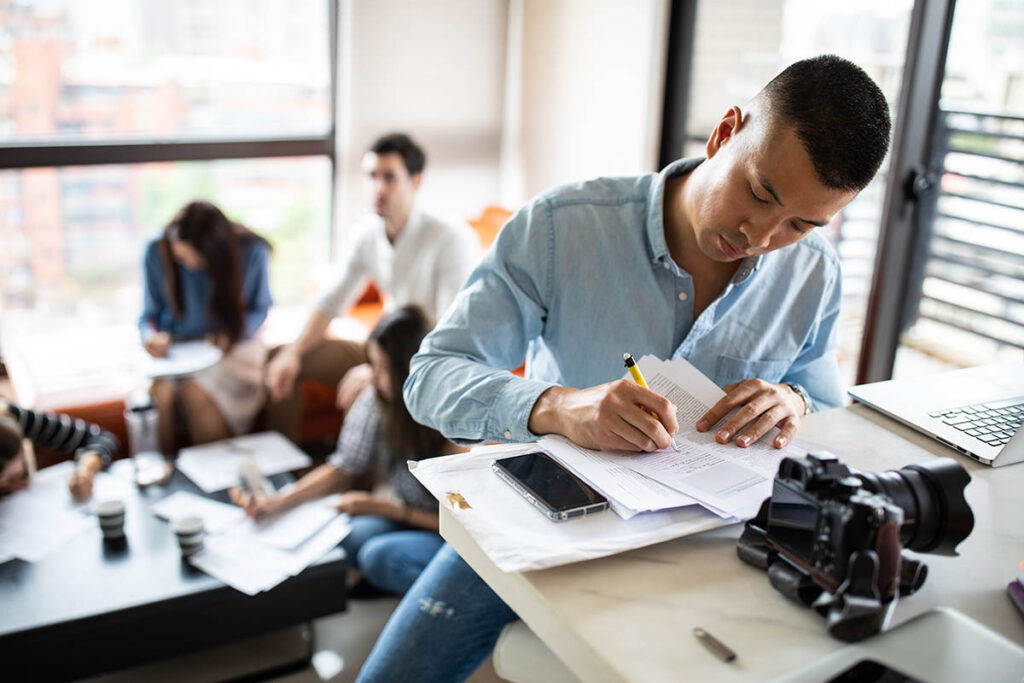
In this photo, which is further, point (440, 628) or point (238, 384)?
point (238, 384)

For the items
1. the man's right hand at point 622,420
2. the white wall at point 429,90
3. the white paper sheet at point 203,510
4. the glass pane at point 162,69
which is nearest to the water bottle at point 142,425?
the white paper sheet at point 203,510

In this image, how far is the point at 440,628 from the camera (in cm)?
123

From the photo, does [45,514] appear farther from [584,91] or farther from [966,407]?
[584,91]

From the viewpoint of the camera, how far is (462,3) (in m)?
3.98

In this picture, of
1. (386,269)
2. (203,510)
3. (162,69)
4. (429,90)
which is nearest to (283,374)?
(386,269)

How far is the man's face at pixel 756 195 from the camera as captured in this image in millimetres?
1060

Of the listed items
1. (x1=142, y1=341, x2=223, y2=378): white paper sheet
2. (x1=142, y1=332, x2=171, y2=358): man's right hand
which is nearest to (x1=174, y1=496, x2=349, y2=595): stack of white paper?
(x1=142, y1=341, x2=223, y2=378): white paper sheet

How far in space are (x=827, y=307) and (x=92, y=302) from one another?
3351 millimetres

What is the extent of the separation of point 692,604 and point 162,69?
140 inches

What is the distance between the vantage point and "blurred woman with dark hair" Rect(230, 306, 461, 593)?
2240mm

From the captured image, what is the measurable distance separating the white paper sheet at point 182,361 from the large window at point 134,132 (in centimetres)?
111

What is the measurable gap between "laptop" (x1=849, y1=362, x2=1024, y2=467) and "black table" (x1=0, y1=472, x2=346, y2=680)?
132 centimetres

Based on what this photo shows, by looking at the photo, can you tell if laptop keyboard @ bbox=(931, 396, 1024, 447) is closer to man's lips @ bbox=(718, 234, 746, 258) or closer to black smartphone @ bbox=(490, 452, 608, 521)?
man's lips @ bbox=(718, 234, 746, 258)

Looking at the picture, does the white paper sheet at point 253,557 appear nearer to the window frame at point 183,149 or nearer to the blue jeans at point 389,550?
the blue jeans at point 389,550
